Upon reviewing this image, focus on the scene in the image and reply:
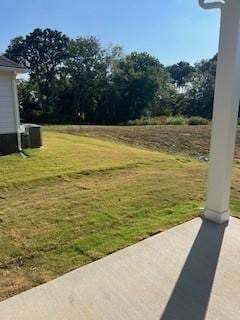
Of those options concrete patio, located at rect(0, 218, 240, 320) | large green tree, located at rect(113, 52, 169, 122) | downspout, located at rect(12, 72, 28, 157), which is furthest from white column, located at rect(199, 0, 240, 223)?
large green tree, located at rect(113, 52, 169, 122)

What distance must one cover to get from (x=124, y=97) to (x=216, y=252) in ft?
100

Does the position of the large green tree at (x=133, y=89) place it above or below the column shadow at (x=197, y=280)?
above

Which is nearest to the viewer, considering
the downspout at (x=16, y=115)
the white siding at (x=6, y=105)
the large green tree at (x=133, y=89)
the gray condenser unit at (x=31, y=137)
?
the white siding at (x=6, y=105)

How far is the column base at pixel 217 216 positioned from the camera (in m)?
3.39

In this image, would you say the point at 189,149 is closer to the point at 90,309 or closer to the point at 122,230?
the point at 122,230

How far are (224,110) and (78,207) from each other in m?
2.09

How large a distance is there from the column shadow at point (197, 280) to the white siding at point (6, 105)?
5230 mm

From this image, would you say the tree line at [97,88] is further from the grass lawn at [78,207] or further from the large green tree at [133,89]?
the grass lawn at [78,207]

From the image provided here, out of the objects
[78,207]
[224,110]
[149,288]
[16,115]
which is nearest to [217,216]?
[224,110]

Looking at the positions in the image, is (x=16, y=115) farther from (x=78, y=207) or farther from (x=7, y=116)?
(x=78, y=207)

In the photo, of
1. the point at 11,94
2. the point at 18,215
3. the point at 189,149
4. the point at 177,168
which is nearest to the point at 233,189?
the point at 177,168

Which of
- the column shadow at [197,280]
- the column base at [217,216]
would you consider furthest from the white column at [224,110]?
the column shadow at [197,280]

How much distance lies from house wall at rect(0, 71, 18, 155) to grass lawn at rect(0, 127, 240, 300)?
1.71 ft

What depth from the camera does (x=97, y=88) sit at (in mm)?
32250
